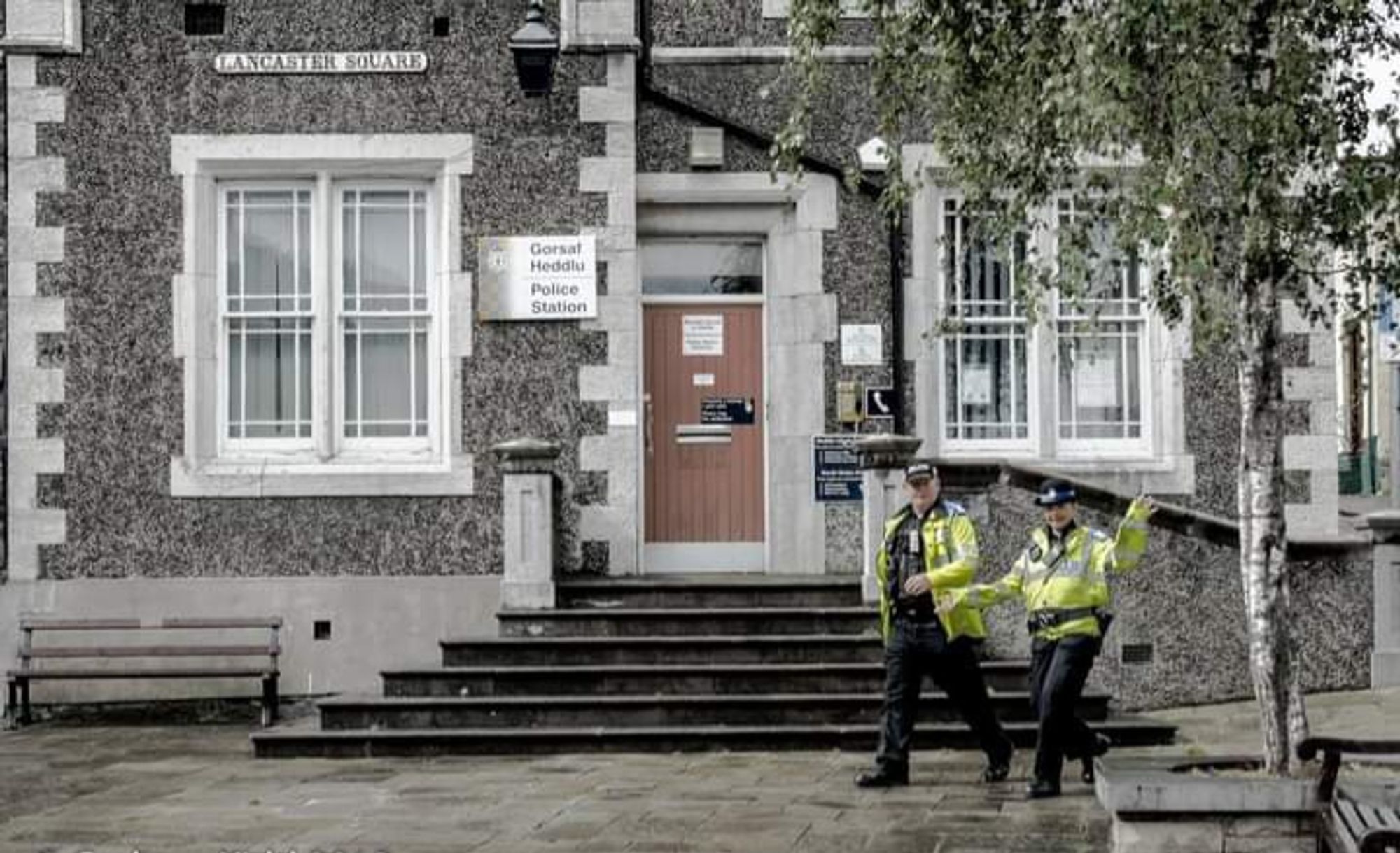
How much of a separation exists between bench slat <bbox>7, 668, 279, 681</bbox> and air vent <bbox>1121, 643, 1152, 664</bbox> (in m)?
5.79

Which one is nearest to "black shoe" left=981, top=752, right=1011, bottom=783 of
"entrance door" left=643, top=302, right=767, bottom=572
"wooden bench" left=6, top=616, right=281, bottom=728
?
"entrance door" left=643, top=302, right=767, bottom=572

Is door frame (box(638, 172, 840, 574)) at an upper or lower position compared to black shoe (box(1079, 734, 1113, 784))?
upper

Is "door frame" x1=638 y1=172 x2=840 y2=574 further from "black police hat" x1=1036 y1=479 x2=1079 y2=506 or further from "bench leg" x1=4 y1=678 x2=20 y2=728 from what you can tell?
"bench leg" x1=4 y1=678 x2=20 y2=728

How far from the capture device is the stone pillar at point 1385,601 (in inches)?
548

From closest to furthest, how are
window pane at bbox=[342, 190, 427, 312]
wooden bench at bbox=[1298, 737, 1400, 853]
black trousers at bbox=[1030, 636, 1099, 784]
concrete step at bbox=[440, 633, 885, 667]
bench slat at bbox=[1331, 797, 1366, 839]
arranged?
bench slat at bbox=[1331, 797, 1366, 839]
wooden bench at bbox=[1298, 737, 1400, 853]
black trousers at bbox=[1030, 636, 1099, 784]
concrete step at bbox=[440, 633, 885, 667]
window pane at bbox=[342, 190, 427, 312]

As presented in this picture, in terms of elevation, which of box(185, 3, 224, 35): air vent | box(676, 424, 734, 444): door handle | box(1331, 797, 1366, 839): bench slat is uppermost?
box(185, 3, 224, 35): air vent

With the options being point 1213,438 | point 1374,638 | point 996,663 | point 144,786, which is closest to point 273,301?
point 144,786

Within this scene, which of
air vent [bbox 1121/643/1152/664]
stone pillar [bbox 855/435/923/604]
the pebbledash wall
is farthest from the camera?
the pebbledash wall

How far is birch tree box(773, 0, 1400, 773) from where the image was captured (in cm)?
852

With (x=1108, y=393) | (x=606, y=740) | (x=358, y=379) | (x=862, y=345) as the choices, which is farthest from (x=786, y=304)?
(x=606, y=740)

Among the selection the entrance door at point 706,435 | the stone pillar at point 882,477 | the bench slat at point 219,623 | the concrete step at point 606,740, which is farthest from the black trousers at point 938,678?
the bench slat at point 219,623

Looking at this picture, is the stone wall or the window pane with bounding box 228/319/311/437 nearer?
the stone wall

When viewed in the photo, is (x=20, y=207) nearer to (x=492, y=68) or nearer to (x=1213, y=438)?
(x=492, y=68)

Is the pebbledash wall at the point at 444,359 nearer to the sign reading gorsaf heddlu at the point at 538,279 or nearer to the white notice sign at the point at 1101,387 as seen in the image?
the sign reading gorsaf heddlu at the point at 538,279
